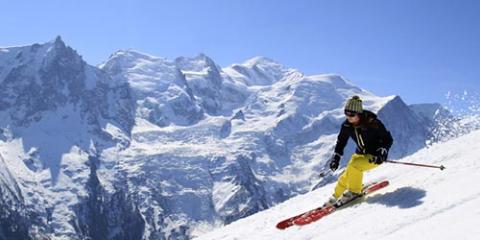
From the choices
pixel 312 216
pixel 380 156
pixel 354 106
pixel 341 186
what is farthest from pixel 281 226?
pixel 354 106

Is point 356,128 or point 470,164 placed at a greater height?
point 356,128

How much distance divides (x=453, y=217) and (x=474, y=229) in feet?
4.49

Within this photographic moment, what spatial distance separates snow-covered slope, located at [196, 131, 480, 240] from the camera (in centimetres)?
1322

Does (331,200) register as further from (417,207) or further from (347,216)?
(417,207)

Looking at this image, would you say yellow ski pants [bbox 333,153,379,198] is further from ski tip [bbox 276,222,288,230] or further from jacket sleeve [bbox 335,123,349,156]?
ski tip [bbox 276,222,288,230]

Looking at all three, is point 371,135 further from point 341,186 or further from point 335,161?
point 335,161

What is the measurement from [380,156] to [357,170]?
37.0 inches

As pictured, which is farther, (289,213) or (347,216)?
(289,213)

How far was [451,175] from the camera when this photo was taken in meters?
17.2

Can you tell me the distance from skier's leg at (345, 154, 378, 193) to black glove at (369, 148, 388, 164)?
0.35 meters

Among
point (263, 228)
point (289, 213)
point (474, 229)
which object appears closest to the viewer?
point (474, 229)

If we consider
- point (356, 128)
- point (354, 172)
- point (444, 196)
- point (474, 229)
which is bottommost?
point (474, 229)

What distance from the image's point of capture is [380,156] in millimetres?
16875

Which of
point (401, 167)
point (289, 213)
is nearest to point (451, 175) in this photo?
point (401, 167)
